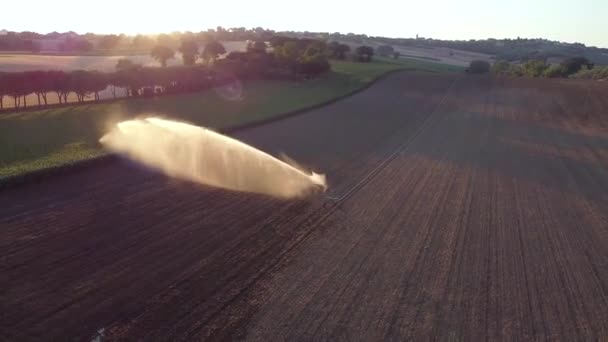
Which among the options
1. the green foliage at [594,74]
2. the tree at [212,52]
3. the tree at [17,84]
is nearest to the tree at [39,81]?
the tree at [17,84]

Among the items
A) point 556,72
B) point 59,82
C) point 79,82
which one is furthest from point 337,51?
point 59,82

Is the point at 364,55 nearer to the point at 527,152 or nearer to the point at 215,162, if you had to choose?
the point at 527,152

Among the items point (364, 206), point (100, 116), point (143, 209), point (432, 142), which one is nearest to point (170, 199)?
point (143, 209)

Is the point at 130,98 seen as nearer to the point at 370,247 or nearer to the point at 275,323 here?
the point at 370,247

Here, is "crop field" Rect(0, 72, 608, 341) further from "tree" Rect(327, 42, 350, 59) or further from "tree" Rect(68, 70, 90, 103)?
"tree" Rect(327, 42, 350, 59)

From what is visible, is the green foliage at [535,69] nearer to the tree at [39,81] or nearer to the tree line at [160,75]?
the tree line at [160,75]

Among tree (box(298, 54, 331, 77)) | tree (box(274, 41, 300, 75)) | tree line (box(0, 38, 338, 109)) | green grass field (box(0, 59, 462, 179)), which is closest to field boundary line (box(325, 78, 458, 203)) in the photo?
green grass field (box(0, 59, 462, 179))
